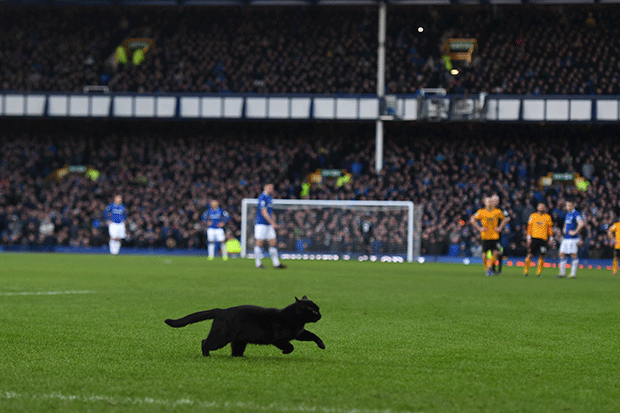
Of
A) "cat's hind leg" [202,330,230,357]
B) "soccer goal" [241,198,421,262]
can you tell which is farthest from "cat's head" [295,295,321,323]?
"soccer goal" [241,198,421,262]

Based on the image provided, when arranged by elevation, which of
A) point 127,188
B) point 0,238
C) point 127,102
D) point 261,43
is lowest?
point 0,238

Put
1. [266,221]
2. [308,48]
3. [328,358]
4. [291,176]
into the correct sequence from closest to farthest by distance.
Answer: [328,358]
[266,221]
[291,176]
[308,48]

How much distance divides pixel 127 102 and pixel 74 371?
124 feet

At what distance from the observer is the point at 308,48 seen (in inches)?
1692

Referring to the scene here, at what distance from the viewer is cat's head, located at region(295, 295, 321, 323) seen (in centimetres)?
536

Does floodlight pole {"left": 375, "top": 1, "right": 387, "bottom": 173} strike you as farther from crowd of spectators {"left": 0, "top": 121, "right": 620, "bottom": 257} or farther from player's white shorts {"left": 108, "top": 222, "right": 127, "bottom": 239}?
player's white shorts {"left": 108, "top": 222, "right": 127, "bottom": 239}

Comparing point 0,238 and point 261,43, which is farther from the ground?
point 261,43

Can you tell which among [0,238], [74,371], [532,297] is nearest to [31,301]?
[74,371]

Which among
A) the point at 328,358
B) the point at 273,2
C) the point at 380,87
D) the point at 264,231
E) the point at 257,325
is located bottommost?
the point at 328,358

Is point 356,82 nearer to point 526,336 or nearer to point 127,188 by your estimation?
point 127,188

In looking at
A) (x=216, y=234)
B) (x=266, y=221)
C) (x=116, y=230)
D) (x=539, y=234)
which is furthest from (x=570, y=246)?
(x=116, y=230)

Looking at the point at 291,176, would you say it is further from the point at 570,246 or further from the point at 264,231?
the point at 570,246

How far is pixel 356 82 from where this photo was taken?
137 ft

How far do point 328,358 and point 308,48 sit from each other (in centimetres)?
3821
